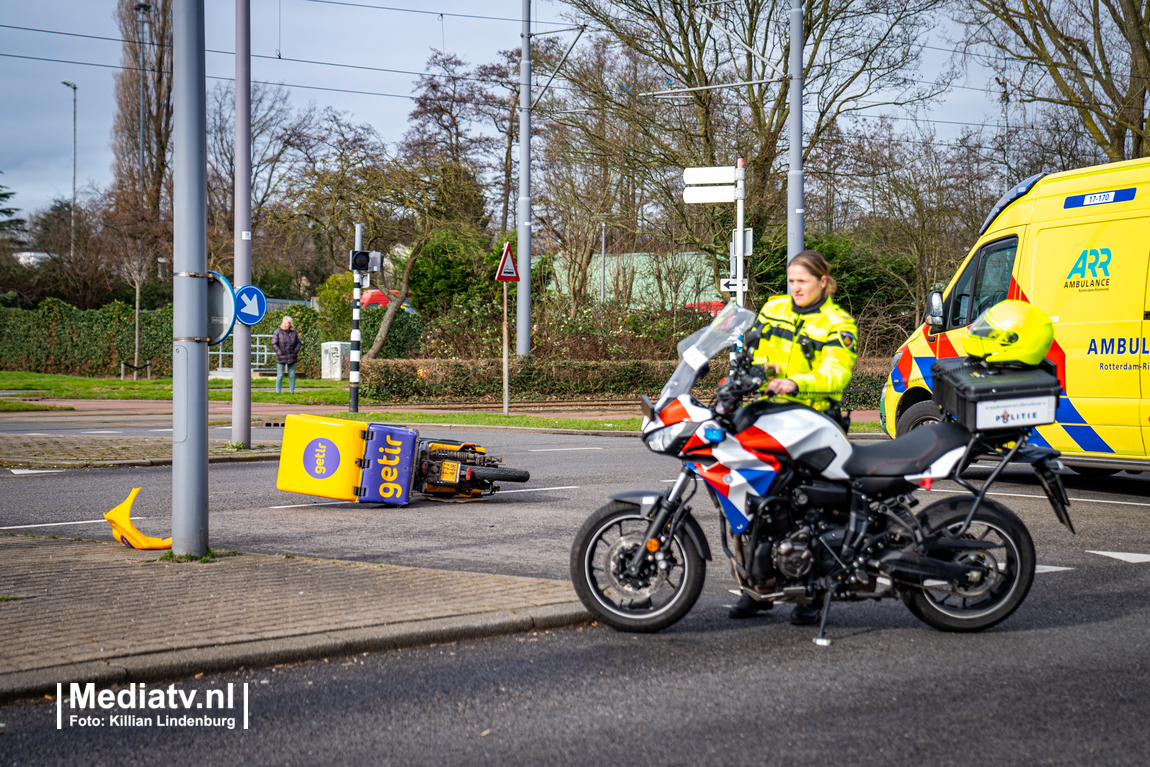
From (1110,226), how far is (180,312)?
23.3ft

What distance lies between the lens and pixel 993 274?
9.00 metres

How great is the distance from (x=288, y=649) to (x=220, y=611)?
64 cm

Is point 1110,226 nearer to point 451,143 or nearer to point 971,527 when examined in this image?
point 971,527

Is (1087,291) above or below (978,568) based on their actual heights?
above

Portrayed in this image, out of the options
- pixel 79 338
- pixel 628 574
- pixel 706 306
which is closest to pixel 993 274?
pixel 628 574

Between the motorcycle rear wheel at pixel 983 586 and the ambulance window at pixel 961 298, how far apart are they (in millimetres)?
5124

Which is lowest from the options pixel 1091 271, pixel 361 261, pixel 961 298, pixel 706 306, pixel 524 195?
pixel 961 298

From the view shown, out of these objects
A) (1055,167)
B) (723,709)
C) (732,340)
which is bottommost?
(723,709)

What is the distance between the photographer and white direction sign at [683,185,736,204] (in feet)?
46.3

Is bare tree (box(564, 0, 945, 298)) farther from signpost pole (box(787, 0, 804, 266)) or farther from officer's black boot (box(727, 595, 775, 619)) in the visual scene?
officer's black boot (box(727, 595, 775, 619))

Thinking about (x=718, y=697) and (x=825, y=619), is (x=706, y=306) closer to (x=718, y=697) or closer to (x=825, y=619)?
(x=825, y=619)

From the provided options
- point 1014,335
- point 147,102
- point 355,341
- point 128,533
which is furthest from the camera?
point 147,102

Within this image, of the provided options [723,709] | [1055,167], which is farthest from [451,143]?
[723,709]

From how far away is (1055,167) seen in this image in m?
21.7
